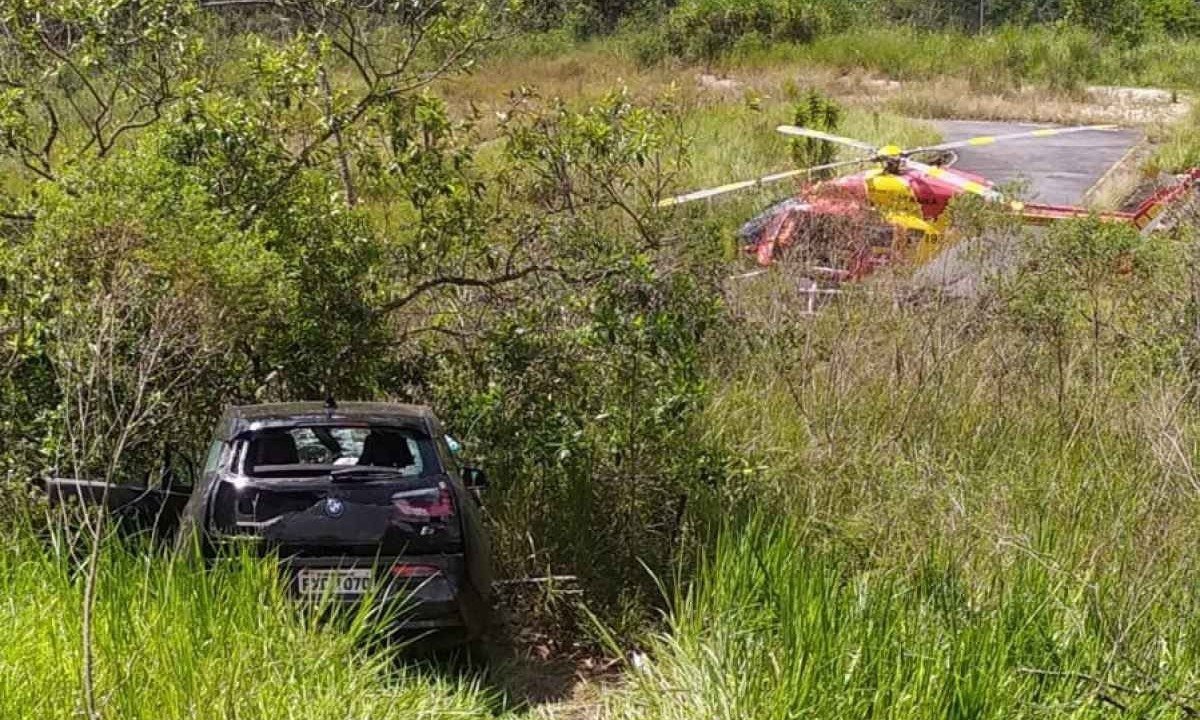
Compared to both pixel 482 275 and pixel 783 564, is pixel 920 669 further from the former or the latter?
pixel 482 275

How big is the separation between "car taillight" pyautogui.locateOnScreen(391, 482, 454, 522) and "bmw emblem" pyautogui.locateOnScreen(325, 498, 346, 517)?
0.23 m

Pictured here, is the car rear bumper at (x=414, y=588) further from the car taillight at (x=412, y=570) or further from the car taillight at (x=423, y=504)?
the car taillight at (x=423, y=504)

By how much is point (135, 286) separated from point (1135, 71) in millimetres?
40259

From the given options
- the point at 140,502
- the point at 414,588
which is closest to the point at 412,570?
the point at 414,588

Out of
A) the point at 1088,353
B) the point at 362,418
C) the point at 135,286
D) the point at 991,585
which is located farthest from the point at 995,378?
the point at 135,286

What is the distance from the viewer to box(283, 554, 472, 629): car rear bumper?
604 cm

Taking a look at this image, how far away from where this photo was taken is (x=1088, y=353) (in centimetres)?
1054

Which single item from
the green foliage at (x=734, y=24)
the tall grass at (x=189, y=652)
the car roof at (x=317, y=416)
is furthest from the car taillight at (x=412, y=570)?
the green foliage at (x=734, y=24)

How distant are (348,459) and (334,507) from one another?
2.17 ft

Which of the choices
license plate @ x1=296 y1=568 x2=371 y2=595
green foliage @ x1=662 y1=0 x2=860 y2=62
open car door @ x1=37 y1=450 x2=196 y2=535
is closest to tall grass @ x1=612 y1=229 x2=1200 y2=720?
license plate @ x1=296 y1=568 x2=371 y2=595

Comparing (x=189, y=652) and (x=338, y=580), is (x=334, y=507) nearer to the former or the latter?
(x=338, y=580)

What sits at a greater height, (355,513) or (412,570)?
(355,513)

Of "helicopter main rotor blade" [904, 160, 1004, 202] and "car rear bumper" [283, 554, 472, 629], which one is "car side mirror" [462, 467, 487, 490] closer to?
"car rear bumper" [283, 554, 472, 629]

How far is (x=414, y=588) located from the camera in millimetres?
6113
